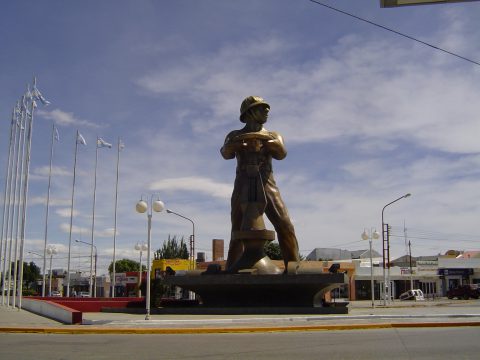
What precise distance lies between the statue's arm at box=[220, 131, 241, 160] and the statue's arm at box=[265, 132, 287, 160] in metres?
1.37

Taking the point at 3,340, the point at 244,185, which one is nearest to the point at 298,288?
the point at 244,185

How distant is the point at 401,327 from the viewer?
56.4ft

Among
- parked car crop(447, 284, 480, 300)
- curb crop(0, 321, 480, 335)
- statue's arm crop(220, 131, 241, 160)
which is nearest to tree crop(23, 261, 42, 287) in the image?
parked car crop(447, 284, 480, 300)

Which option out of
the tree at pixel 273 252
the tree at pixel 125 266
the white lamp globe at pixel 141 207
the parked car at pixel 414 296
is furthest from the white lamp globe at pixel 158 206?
the tree at pixel 125 266

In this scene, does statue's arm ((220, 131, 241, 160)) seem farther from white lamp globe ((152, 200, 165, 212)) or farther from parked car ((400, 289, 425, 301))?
parked car ((400, 289, 425, 301))

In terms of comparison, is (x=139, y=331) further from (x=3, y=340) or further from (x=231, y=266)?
(x=231, y=266)

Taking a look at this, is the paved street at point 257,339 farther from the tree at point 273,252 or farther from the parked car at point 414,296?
the tree at point 273,252

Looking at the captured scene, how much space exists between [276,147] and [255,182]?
181cm

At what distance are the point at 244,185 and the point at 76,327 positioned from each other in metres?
10.5

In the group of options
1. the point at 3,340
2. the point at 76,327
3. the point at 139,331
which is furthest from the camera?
the point at 76,327

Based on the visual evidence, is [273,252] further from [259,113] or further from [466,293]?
[259,113]

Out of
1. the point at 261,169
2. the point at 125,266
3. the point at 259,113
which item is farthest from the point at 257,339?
the point at 125,266

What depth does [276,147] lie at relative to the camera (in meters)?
25.3

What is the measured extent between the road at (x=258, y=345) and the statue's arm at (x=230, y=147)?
11393 millimetres
